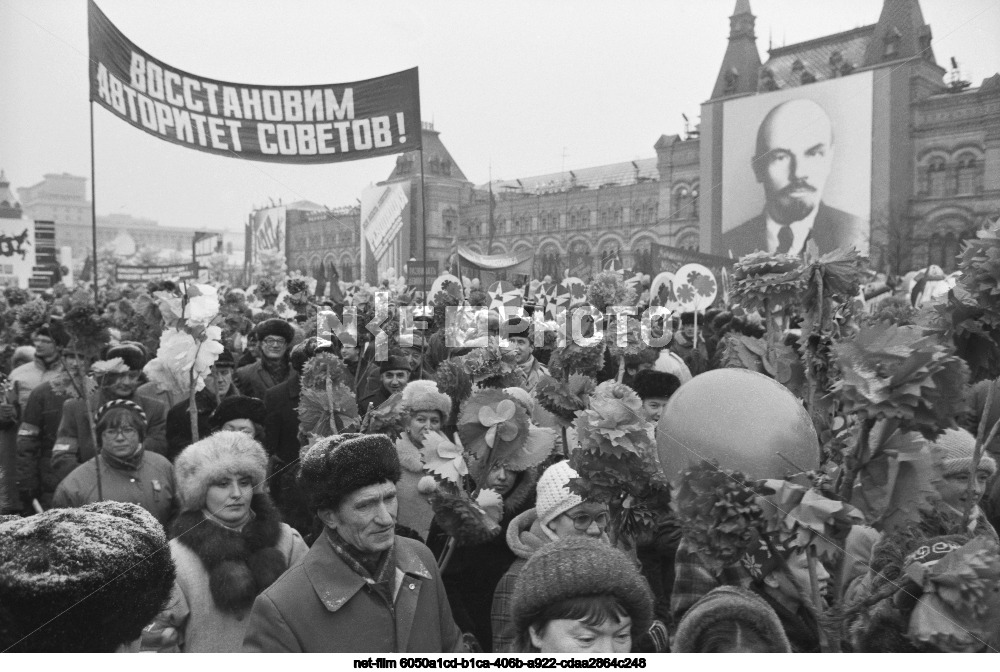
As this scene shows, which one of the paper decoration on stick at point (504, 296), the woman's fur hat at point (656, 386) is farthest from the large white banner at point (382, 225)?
the woman's fur hat at point (656, 386)

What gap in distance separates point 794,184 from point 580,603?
31.7 metres

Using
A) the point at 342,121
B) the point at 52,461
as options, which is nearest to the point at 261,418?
the point at 52,461

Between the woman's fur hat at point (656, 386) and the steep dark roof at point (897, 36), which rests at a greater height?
the steep dark roof at point (897, 36)

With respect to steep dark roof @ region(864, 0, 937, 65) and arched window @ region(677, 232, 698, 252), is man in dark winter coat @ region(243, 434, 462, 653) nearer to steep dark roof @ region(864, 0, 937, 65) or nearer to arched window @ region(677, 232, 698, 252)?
steep dark roof @ region(864, 0, 937, 65)

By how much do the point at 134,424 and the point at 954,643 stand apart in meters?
3.16

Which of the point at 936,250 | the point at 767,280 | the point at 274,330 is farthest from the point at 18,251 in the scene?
the point at 936,250

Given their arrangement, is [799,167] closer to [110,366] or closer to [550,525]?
[110,366]

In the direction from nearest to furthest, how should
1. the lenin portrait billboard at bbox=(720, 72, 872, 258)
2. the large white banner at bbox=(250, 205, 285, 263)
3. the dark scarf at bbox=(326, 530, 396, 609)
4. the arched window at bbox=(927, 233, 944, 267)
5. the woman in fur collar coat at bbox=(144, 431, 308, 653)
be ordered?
the dark scarf at bbox=(326, 530, 396, 609), the woman in fur collar coat at bbox=(144, 431, 308, 653), the large white banner at bbox=(250, 205, 285, 263), the arched window at bbox=(927, 233, 944, 267), the lenin portrait billboard at bbox=(720, 72, 872, 258)

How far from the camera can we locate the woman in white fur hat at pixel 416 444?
11.1 feet

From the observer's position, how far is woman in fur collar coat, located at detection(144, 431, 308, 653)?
2395 mm

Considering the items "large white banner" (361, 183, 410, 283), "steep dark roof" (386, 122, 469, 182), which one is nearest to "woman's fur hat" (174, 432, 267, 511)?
"steep dark roof" (386, 122, 469, 182)

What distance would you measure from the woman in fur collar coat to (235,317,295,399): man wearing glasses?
10.4ft

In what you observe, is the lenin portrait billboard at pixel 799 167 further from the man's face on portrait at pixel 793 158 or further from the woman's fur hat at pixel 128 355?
the woman's fur hat at pixel 128 355

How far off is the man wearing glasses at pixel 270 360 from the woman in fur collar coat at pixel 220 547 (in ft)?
10.4
